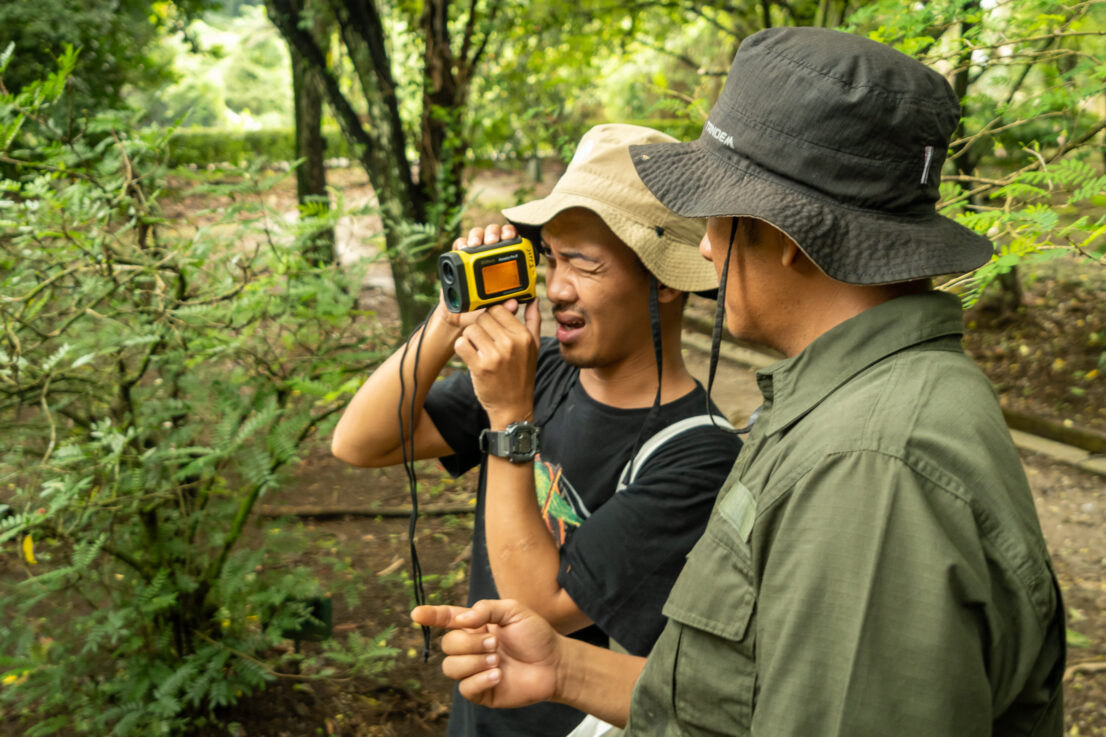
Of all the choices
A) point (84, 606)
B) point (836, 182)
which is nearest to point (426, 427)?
point (836, 182)

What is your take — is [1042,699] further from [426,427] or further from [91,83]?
[91,83]

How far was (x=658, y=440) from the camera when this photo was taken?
5.63 feet

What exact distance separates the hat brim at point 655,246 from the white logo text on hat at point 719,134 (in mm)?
482

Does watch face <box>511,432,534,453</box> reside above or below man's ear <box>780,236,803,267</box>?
below

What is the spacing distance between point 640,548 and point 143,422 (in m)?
1.91

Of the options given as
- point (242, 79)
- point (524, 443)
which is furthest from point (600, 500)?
point (242, 79)

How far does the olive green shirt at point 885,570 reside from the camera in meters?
0.84

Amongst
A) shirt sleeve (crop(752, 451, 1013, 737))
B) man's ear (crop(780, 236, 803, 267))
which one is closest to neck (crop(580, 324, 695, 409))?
man's ear (crop(780, 236, 803, 267))

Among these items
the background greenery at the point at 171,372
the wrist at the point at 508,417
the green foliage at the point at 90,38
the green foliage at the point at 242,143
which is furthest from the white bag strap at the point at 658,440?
the green foliage at the point at 242,143

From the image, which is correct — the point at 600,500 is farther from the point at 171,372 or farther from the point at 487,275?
the point at 171,372

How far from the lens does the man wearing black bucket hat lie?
842 mm

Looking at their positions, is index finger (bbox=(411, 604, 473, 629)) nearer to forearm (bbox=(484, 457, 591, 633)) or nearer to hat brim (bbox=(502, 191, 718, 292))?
forearm (bbox=(484, 457, 591, 633))

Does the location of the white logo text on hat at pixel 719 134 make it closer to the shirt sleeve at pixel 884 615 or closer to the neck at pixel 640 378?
the shirt sleeve at pixel 884 615

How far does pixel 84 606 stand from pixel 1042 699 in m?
3.34
